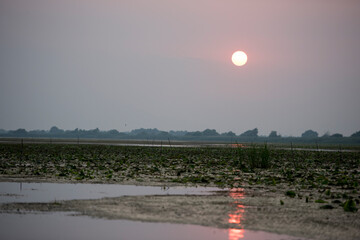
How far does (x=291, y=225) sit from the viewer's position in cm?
1224

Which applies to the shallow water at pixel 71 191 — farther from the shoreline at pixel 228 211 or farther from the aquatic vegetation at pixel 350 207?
the aquatic vegetation at pixel 350 207

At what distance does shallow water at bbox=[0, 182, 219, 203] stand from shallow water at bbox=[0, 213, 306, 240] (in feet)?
12.4

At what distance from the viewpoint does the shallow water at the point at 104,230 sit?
35.6 feet

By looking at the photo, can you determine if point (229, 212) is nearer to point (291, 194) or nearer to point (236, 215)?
point (236, 215)

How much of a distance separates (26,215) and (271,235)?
6.87m

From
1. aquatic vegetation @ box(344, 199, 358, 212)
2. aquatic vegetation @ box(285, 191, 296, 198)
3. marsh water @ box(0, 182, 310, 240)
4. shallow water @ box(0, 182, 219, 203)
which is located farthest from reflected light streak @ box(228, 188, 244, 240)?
aquatic vegetation @ box(344, 199, 358, 212)

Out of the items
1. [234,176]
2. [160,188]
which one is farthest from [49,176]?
[234,176]

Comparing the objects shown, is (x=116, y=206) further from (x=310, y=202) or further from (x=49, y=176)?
(x=49, y=176)

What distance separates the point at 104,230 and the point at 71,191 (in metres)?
7.57

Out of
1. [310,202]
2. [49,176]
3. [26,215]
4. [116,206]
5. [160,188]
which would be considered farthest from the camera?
[49,176]

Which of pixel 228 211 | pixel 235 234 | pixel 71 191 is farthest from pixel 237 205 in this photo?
pixel 71 191

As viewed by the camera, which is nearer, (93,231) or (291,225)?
(93,231)

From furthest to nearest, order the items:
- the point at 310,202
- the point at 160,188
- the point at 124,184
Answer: the point at 124,184
the point at 160,188
the point at 310,202

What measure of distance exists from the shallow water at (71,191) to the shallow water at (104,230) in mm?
3784
